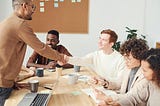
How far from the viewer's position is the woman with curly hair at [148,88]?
1666 mm

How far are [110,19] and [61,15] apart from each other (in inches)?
38.3

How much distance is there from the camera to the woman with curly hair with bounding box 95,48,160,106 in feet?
5.47

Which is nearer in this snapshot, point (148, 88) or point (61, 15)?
point (148, 88)

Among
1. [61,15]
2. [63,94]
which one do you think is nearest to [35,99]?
[63,94]

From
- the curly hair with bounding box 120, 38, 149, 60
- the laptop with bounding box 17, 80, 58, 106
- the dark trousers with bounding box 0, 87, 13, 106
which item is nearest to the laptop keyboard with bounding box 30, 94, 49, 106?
the laptop with bounding box 17, 80, 58, 106

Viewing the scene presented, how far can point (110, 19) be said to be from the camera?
16.4ft

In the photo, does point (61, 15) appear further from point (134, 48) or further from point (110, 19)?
point (134, 48)

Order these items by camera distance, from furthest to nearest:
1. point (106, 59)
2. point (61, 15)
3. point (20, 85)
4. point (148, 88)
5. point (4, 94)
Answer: point (61, 15) → point (106, 59) → point (20, 85) → point (4, 94) → point (148, 88)

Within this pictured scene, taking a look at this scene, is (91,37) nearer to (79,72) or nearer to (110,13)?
(110,13)

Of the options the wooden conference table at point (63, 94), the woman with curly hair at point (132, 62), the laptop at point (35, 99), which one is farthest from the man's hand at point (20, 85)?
the woman with curly hair at point (132, 62)

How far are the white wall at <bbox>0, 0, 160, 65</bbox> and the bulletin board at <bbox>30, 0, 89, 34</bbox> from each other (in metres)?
0.12

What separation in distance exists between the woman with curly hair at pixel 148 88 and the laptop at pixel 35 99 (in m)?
→ 0.46

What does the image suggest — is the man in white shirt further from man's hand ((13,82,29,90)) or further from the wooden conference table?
man's hand ((13,82,29,90))

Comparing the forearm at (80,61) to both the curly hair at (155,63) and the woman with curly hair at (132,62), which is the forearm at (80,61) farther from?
the curly hair at (155,63)
